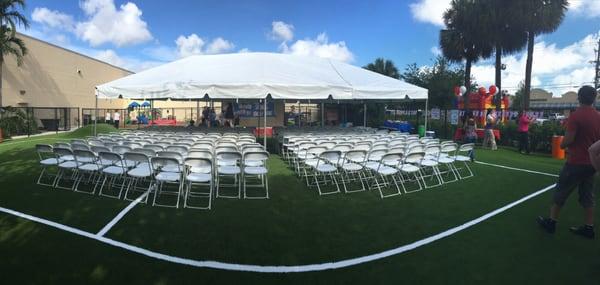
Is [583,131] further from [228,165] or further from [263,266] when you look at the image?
[228,165]

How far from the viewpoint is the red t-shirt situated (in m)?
4.18

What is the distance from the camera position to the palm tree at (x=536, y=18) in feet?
61.5

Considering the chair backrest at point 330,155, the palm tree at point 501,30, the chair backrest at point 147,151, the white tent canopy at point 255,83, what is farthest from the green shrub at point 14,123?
the palm tree at point 501,30

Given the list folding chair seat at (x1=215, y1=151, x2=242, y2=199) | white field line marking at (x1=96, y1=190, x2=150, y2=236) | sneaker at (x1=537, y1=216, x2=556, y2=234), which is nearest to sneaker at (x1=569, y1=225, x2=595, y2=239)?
sneaker at (x1=537, y1=216, x2=556, y2=234)

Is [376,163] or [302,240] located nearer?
[302,240]

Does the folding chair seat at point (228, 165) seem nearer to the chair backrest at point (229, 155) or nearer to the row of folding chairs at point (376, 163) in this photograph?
the chair backrest at point (229, 155)

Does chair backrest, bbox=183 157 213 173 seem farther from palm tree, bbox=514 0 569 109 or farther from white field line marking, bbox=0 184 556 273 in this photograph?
palm tree, bbox=514 0 569 109

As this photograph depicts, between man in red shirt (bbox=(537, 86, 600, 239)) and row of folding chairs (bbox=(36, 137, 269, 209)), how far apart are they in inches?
168

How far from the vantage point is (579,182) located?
168 inches

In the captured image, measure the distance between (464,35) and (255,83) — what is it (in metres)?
18.3

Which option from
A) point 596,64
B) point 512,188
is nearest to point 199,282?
point 512,188

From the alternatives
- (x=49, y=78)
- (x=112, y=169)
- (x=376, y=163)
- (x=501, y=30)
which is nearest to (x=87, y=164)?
(x=112, y=169)

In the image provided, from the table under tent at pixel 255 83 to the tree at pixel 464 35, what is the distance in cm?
1262

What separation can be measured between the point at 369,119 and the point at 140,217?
2102cm
